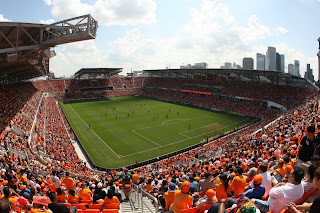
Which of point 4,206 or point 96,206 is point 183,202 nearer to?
point 96,206

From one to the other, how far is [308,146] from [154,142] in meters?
25.4

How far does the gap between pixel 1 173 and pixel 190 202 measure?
768cm

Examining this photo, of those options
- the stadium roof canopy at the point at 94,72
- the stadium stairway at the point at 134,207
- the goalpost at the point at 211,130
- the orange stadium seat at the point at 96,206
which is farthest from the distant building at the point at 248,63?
the orange stadium seat at the point at 96,206

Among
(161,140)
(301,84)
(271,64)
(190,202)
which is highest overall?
(271,64)

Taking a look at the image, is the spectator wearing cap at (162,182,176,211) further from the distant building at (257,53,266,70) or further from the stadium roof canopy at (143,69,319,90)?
the distant building at (257,53,266,70)

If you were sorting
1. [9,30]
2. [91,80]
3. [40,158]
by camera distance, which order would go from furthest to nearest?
[91,80] → [40,158] → [9,30]

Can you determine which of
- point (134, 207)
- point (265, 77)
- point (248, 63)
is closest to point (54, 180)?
point (134, 207)

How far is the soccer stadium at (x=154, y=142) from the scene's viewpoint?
542cm

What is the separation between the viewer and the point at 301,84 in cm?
4616

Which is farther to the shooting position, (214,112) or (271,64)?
(271,64)

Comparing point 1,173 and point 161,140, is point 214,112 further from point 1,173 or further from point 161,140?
point 1,173

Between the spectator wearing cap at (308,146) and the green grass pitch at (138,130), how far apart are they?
19.6m

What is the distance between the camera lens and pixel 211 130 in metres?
35.8

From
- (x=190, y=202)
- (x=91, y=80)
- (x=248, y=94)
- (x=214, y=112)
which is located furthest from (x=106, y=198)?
(x=91, y=80)
